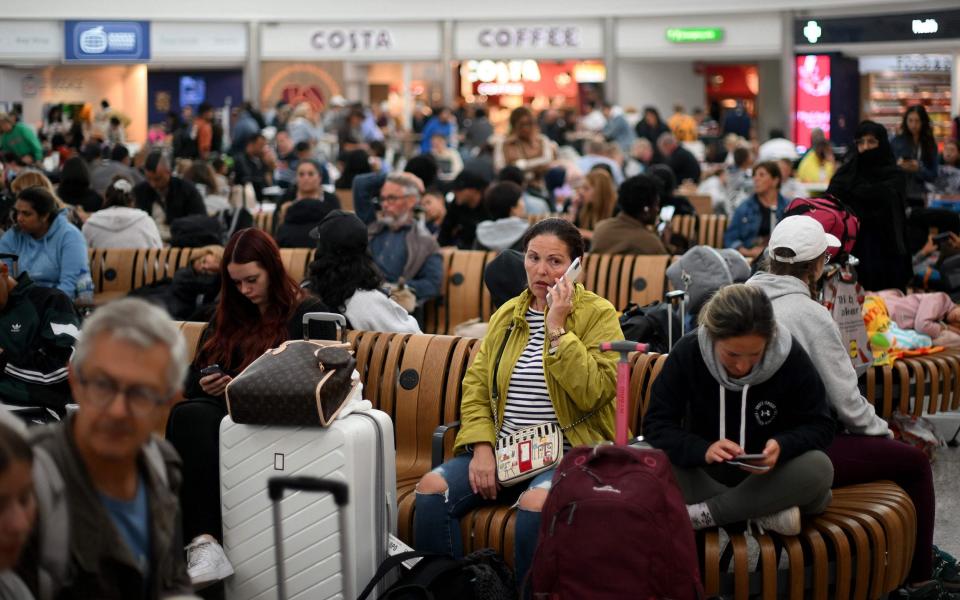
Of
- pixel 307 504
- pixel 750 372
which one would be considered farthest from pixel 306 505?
pixel 750 372

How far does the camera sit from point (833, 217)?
20.4 ft

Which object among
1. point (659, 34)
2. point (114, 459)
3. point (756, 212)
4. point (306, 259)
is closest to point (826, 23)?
point (659, 34)

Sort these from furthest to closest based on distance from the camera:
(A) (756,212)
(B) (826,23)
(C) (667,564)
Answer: (B) (826,23), (A) (756,212), (C) (667,564)

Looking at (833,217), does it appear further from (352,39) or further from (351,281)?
(352,39)

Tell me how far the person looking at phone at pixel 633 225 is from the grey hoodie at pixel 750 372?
3.97 meters

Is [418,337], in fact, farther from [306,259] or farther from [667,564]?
[306,259]

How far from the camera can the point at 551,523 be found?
4.06m

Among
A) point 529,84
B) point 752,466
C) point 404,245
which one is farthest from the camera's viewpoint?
point 529,84

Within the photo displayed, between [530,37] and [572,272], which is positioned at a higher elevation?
[530,37]

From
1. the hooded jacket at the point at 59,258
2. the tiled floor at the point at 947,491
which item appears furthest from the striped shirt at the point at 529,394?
the hooded jacket at the point at 59,258

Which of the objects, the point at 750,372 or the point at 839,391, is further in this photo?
the point at 839,391

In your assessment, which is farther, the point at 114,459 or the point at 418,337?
the point at 418,337

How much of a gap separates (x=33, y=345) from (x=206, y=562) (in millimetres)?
1796

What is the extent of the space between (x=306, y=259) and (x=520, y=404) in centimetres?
423
